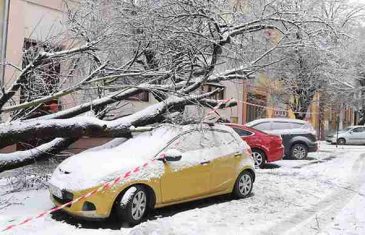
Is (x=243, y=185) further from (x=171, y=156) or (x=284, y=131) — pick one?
(x=284, y=131)

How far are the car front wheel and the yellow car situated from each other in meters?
8.51

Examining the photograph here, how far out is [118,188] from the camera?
7426 millimetres

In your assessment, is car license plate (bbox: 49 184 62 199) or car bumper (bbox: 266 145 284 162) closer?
car license plate (bbox: 49 184 62 199)

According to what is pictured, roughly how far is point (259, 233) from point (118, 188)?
2.21 m

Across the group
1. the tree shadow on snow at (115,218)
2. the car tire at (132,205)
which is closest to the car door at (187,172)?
the tree shadow on snow at (115,218)

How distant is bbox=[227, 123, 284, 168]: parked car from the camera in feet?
49.4

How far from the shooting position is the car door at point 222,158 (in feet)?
29.9

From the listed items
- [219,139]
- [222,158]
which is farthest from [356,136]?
[222,158]

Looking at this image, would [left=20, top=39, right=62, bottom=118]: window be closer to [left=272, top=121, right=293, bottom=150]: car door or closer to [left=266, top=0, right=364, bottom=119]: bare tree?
[left=266, top=0, right=364, bottom=119]: bare tree

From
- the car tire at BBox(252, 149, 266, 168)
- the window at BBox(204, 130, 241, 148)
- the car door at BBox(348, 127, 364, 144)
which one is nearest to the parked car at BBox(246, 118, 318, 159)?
the car tire at BBox(252, 149, 266, 168)

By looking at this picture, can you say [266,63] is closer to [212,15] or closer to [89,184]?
[212,15]

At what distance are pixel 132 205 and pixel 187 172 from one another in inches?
52.2

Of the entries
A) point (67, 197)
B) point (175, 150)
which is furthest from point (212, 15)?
point (67, 197)

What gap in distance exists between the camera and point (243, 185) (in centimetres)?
995
